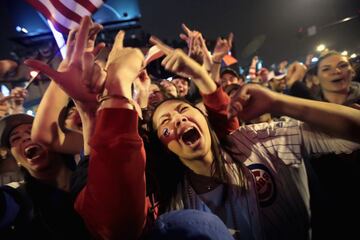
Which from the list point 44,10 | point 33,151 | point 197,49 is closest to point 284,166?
point 197,49

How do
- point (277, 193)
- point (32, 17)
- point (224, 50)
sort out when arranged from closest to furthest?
1. point (277, 193)
2. point (224, 50)
3. point (32, 17)

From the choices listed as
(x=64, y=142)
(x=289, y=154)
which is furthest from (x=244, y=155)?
(x=64, y=142)

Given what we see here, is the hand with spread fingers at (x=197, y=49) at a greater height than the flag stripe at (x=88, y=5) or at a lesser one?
lesser

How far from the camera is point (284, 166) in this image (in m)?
1.61

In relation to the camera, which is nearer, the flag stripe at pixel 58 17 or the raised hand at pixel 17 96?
the flag stripe at pixel 58 17

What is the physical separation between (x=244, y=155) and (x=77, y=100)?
1089 mm

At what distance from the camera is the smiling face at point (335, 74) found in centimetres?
261

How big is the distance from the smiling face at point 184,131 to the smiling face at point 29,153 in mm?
828

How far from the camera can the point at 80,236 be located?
1.43 metres

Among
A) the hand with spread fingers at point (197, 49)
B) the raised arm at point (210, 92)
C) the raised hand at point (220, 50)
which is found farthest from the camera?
the raised hand at point (220, 50)

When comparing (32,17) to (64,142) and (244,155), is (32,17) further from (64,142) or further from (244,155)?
(244,155)

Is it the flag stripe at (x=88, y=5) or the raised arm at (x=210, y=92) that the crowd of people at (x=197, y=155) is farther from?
the flag stripe at (x=88, y=5)

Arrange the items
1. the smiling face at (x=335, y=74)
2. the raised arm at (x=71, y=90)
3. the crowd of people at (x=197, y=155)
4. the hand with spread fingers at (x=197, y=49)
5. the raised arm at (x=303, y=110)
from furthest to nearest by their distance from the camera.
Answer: the smiling face at (x=335, y=74), the hand with spread fingers at (x=197, y=49), the raised arm at (x=303, y=110), the crowd of people at (x=197, y=155), the raised arm at (x=71, y=90)

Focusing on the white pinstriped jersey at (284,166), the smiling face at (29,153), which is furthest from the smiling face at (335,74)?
the smiling face at (29,153)
